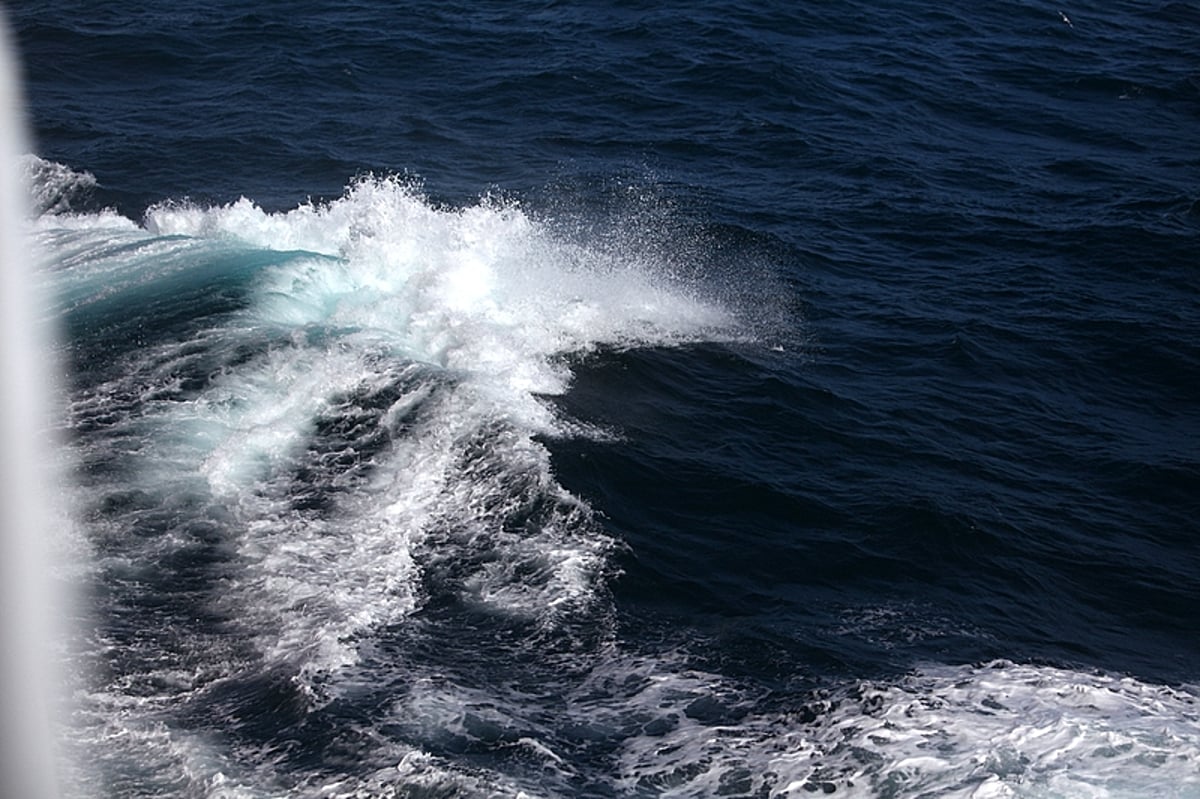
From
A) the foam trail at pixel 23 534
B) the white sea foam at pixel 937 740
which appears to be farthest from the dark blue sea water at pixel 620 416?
the foam trail at pixel 23 534

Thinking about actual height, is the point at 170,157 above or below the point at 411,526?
above

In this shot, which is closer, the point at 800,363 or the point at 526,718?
the point at 526,718

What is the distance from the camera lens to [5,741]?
1446cm

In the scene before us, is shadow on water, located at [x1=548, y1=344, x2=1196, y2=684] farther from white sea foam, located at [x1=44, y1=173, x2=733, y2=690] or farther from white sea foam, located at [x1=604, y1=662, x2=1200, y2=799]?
white sea foam, located at [x1=44, y1=173, x2=733, y2=690]

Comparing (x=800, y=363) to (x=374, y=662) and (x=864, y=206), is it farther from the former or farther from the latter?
(x=374, y=662)

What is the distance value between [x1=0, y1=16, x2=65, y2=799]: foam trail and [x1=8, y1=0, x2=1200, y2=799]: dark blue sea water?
0.49 m

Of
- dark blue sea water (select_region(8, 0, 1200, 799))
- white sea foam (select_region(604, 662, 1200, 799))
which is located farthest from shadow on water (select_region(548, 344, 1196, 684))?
white sea foam (select_region(604, 662, 1200, 799))

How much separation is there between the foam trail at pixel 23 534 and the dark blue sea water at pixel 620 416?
491 mm

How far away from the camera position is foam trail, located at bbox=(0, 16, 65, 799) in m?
14.3

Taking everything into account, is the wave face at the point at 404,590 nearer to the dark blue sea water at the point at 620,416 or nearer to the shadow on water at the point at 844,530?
the dark blue sea water at the point at 620,416

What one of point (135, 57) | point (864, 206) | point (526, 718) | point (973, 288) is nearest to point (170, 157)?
point (135, 57)

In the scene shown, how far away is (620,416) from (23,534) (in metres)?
9.53

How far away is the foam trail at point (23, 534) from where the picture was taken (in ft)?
46.8

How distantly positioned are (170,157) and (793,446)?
18403mm
